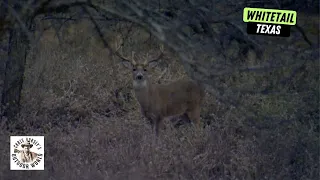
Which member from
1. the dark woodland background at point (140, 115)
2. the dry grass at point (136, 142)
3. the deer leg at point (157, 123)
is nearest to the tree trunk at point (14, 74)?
the dark woodland background at point (140, 115)

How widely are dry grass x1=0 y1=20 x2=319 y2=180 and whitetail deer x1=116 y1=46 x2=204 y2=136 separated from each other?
0.24 meters

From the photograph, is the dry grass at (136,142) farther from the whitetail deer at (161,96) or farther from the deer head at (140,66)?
the deer head at (140,66)

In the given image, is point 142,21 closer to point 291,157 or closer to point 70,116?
point 291,157

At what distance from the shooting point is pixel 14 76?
901 cm

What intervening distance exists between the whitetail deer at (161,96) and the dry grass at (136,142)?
24 cm

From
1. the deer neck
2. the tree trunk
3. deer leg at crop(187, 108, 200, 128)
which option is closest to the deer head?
the deer neck

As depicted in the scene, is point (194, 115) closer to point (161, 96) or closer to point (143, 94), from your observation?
point (161, 96)

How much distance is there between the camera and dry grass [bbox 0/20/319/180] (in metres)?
6.93

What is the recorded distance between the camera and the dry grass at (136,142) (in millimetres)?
6926

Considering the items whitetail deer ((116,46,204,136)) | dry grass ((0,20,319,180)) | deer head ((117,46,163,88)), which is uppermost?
deer head ((117,46,163,88))

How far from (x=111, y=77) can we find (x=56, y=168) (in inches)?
166

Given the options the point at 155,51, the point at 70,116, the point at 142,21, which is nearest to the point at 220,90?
the point at 142,21

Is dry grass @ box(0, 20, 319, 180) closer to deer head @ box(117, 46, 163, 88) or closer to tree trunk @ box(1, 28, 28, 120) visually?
tree trunk @ box(1, 28, 28, 120)

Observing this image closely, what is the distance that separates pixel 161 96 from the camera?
9.66m
